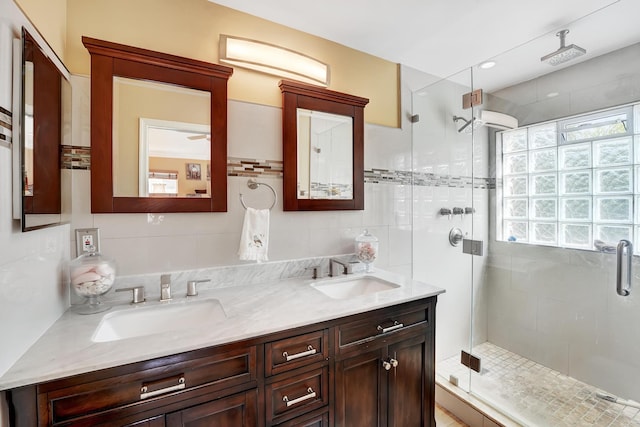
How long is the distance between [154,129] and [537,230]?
270 cm

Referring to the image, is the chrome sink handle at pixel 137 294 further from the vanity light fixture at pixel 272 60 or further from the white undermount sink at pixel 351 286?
the vanity light fixture at pixel 272 60

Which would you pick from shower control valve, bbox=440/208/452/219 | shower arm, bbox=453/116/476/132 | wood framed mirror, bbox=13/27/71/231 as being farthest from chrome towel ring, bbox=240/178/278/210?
shower arm, bbox=453/116/476/132

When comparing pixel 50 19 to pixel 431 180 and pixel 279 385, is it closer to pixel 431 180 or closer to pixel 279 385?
pixel 279 385

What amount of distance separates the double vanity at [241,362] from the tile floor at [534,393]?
77 cm

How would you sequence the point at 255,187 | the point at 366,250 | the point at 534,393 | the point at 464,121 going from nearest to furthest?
the point at 255,187, the point at 366,250, the point at 534,393, the point at 464,121

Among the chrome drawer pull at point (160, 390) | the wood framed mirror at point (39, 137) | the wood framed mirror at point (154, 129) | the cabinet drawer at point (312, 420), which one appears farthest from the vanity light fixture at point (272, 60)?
the cabinet drawer at point (312, 420)

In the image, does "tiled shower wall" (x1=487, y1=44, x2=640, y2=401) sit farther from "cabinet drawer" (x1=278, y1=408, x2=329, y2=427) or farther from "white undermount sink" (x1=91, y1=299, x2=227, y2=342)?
"white undermount sink" (x1=91, y1=299, x2=227, y2=342)

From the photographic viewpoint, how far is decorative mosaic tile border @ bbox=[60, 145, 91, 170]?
1.21 meters

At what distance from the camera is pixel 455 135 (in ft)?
7.72

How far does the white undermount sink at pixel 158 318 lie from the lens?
3.76ft

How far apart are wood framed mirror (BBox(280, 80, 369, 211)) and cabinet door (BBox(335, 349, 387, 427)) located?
2.93 ft

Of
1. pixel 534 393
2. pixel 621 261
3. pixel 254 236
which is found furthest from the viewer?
pixel 534 393

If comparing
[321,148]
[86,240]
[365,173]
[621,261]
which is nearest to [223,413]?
[86,240]

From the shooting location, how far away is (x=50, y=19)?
1.10m
